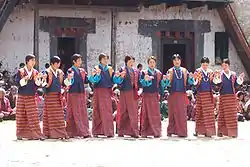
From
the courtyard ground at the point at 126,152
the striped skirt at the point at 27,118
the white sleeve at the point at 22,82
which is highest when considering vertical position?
the white sleeve at the point at 22,82

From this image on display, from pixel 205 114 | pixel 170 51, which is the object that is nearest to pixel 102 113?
pixel 205 114

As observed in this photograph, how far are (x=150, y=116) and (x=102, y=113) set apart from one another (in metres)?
0.97

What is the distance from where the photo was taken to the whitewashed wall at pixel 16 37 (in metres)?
19.5

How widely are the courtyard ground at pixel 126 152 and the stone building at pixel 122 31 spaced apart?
22.8 ft

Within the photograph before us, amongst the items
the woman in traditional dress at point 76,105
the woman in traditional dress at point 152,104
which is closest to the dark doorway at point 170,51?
the woman in traditional dress at point 152,104

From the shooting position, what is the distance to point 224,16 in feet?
71.8

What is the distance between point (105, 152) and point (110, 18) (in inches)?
422

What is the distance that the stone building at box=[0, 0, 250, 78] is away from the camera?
19.6 meters

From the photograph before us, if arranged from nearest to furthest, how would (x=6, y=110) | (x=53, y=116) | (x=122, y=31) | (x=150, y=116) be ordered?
(x=53, y=116), (x=150, y=116), (x=6, y=110), (x=122, y=31)

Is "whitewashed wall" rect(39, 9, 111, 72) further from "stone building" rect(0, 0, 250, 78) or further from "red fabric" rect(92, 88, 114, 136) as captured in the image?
"red fabric" rect(92, 88, 114, 136)

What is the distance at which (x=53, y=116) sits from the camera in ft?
40.2

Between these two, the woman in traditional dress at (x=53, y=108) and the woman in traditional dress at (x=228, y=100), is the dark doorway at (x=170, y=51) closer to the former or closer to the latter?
the woman in traditional dress at (x=228, y=100)

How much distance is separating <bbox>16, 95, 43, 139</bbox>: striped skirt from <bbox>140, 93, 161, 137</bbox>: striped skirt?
2163mm

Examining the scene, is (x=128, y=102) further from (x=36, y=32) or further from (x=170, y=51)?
(x=170, y=51)
